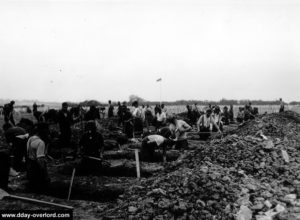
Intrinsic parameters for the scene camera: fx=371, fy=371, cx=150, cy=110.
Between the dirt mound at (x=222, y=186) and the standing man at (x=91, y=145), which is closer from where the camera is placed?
the dirt mound at (x=222, y=186)

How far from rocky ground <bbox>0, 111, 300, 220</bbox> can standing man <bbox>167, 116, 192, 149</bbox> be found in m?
3.06

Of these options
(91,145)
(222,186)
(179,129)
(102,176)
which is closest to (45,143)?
(102,176)

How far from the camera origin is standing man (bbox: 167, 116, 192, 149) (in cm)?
1181

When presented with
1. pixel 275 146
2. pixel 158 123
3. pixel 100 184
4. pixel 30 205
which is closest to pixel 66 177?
pixel 100 184

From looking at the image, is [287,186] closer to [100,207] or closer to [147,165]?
[100,207]

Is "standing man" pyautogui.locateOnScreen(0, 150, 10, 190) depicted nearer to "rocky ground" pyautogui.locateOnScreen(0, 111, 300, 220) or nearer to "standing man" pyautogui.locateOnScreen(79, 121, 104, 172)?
"rocky ground" pyautogui.locateOnScreen(0, 111, 300, 220)

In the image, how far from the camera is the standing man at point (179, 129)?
11.8 m

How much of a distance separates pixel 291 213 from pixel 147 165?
5.49 m

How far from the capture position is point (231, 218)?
575cm

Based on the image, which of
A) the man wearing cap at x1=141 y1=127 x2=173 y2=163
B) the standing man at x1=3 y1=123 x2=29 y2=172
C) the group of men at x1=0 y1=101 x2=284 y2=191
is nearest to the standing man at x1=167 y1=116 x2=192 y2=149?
the group of men at x1=0 y1=101 x2=284 y2=191

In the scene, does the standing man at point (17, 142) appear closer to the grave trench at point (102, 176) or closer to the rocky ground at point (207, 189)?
the rocky ground at point (207, 189)

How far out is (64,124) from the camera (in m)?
13.4

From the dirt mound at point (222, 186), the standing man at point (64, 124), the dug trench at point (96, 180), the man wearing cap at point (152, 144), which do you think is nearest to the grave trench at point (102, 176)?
the dug trench at point (96, 180)

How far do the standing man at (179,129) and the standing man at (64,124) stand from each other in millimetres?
3833
